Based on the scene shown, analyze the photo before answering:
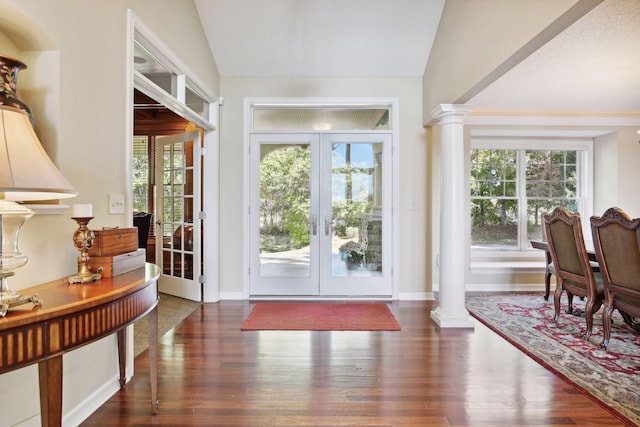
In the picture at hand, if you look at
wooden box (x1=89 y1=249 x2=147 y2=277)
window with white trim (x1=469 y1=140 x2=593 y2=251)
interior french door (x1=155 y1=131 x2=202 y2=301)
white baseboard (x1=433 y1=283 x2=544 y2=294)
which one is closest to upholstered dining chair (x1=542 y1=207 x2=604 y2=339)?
white baseboard (x1=433 y1=283 x2=544 y2=294)

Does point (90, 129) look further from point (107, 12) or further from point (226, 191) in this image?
point (226, 191)

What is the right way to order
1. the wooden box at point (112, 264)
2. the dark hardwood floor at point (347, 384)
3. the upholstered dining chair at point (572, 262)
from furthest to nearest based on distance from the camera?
the upholstered dining chair at point (572, 262) < the dark hardwood floor at point (347, 384) < the wooden box at point (112, 264)

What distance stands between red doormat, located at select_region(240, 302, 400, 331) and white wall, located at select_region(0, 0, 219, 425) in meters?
1.56

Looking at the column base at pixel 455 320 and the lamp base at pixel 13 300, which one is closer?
the lamp base at pixel 13 300

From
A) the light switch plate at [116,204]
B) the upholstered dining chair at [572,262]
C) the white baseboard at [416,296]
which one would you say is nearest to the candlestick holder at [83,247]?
the light switch plate at [116,204]

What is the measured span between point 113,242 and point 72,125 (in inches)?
26.9

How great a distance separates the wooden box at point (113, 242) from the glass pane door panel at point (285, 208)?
248 centimetres

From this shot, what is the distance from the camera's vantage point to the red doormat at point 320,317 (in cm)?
338

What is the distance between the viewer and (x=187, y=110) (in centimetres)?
337

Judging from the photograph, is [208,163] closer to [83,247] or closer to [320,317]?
[320,317]

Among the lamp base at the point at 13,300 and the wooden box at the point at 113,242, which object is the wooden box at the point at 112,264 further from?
the lamp base at the point at 13,300

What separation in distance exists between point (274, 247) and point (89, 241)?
2877mm

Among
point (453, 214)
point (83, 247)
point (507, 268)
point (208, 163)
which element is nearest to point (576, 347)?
point (453, 214)

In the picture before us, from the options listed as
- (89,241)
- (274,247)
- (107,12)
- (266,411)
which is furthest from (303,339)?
(107,12)
